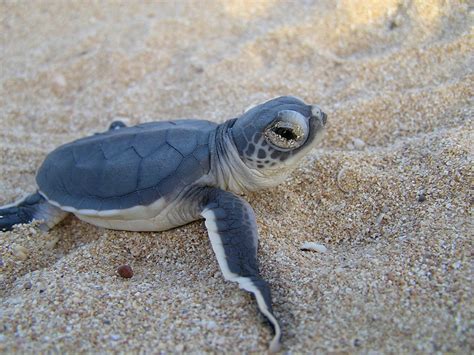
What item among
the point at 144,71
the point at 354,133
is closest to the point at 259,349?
the point at 354,133

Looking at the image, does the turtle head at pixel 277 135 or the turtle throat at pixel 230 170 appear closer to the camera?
the turtle head at pixel 277 135

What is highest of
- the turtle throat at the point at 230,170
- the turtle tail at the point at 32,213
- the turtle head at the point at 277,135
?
the turtle head at the point at 277,135

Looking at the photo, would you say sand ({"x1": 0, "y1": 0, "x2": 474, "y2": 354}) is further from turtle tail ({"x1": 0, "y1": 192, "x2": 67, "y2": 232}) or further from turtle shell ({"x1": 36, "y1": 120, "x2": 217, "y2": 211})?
turtle shell ({"x1": 36, "y1": 120, "x2": 217, "y2": 211})

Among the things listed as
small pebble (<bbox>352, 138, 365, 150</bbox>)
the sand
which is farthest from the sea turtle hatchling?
small pebble (<bbox>352, 138, 365, 150</bbox>)

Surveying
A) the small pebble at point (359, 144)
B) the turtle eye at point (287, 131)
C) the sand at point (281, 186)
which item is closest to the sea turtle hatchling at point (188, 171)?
the turtle eye at point (287, 131)

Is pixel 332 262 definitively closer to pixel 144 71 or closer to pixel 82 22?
pixel 144 71

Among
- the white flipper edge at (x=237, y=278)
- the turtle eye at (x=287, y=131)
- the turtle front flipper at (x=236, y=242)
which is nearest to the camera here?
Result: the white flipper edge at (x=237, y=278)

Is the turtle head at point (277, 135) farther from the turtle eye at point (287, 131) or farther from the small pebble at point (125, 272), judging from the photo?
the small pebble at point (125, 272)
